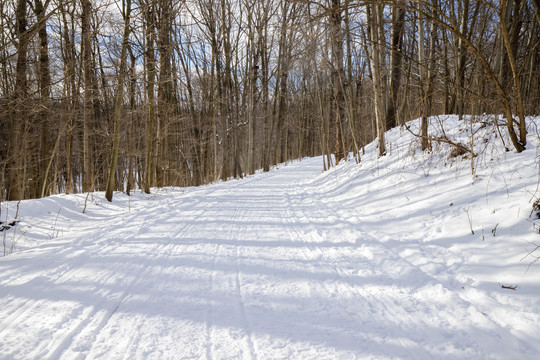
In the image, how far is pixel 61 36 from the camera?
14602mm

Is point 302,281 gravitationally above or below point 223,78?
below

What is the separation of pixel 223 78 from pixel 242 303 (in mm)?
19836

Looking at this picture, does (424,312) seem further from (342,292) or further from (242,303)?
(242,303)

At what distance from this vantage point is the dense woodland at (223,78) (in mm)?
5598

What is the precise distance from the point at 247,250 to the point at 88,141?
48.9 ft

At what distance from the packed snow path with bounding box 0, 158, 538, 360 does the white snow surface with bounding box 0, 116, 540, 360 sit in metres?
0.01

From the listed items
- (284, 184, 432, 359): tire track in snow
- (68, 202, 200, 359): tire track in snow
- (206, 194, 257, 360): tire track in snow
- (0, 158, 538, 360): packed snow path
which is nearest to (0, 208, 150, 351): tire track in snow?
(0, 158, 538, 360): packed snow path

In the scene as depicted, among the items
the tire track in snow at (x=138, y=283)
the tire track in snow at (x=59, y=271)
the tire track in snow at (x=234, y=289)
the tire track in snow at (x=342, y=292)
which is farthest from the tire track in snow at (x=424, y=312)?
the tire track in snow at (x=59, y=271)

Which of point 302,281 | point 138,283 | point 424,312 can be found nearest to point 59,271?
point 138,283

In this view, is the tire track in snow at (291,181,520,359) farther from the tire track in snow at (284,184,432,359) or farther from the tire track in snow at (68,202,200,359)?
the tire track in snow at (68,202,200,359)

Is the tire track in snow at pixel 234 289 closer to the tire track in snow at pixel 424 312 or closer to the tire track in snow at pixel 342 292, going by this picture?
the tire track in snow at pixel 342 292

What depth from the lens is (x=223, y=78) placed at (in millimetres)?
20344

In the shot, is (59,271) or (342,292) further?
(59,271)

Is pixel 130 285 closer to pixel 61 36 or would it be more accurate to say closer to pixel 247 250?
pixel 247 250
